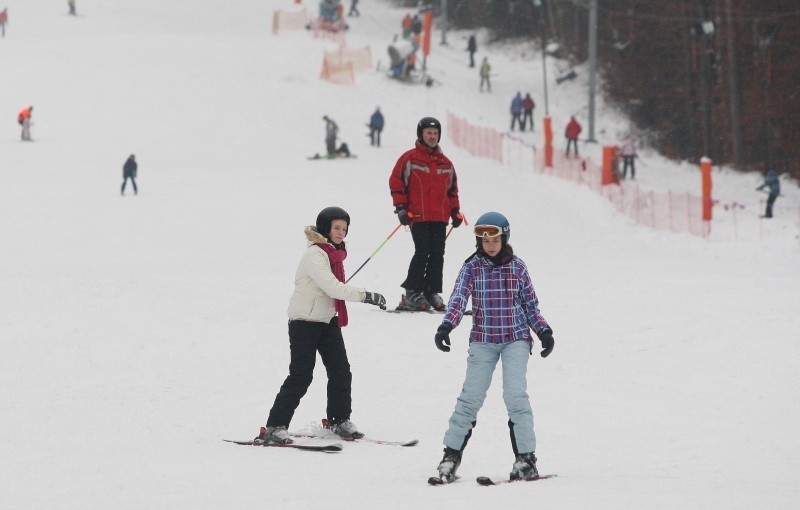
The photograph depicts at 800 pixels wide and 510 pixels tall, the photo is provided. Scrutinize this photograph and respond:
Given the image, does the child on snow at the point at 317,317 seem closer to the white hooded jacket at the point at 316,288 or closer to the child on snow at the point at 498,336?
the white hooded jacket at the point at 316,288

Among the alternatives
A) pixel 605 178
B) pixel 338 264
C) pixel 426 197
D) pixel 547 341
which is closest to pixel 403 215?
pixel 426 197

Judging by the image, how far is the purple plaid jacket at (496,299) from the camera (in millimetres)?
6891

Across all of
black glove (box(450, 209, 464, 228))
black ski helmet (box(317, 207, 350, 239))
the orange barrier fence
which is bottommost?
the orange barrier fence

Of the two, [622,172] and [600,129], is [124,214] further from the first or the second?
[600,129]

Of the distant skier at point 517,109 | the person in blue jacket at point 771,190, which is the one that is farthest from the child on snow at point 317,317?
the distant skier at point 517,109

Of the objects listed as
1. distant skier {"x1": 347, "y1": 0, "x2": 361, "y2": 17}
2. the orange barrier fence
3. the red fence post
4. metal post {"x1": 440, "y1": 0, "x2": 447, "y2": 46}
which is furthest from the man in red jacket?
distant skier {"x1": 347, "y1": 0, "x2": 361, "y2": 17}

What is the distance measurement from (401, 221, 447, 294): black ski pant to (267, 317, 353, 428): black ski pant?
13.7ft

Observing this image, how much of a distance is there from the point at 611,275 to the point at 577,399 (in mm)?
7229

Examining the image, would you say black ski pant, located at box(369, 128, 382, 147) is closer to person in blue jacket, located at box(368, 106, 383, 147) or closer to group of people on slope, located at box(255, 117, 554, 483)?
person in blue jacket, located at box(368, 106, 383, 147)

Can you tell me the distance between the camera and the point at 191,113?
39625 mm

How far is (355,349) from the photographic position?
433 inches

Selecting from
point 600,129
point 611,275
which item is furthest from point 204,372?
point 600,129

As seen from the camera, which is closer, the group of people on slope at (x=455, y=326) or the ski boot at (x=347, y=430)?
the group of people on slope at (x=455, y=326)

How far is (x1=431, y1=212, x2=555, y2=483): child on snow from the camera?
6820 mm
